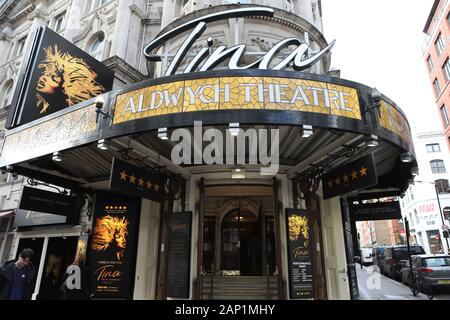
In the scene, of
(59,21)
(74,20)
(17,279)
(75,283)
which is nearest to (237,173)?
(75,283)

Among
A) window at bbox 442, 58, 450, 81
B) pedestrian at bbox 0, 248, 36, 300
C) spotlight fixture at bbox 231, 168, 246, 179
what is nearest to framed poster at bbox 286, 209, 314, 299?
spotlight fixture at bbox 231, 168, 246, 179

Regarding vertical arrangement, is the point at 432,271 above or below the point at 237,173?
below

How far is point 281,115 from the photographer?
5.47 meters

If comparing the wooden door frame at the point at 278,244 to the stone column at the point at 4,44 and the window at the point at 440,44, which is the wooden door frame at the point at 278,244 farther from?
the window at the point at 440,44

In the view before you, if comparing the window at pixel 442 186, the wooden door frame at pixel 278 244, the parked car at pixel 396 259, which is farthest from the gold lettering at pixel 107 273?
the window at pixel 442 186

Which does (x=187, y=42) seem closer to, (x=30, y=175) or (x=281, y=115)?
(x=281, y=115)

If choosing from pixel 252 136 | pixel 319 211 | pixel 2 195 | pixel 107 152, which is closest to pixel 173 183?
pixel 107 152

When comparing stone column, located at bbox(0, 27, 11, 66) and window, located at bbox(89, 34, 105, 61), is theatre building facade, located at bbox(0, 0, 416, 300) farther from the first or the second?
stone column, located at bbox(0, 27, 11, 66)

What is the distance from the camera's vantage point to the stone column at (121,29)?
555 inches

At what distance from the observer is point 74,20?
17.7 m

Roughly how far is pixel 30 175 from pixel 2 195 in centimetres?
1025

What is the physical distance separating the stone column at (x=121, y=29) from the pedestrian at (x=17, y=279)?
10.3 m

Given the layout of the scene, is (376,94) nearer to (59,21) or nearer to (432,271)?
(432,271)

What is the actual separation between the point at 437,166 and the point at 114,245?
145 feet
